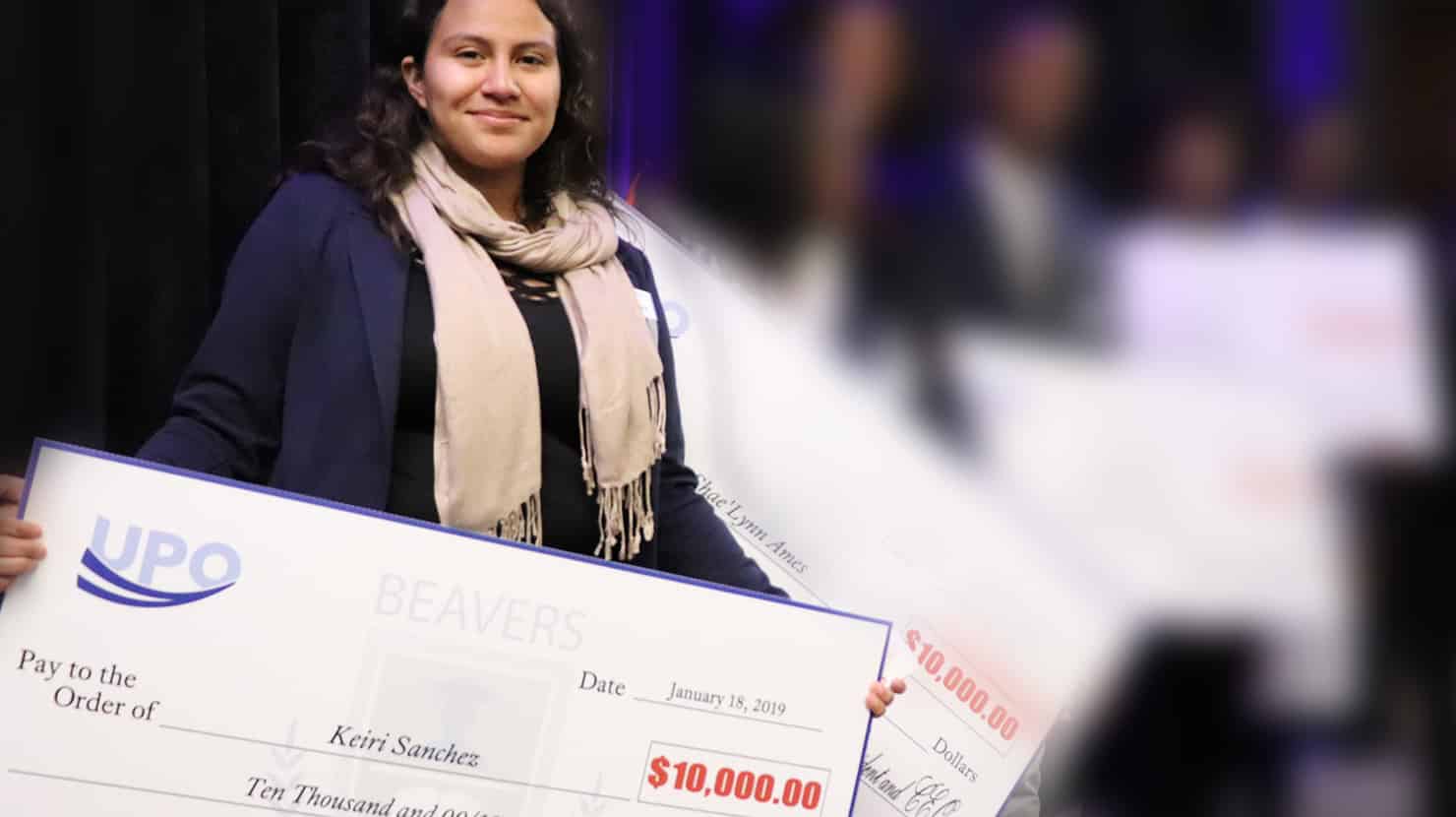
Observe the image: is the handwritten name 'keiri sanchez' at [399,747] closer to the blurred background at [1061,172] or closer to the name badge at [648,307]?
the name badge at [648,307]

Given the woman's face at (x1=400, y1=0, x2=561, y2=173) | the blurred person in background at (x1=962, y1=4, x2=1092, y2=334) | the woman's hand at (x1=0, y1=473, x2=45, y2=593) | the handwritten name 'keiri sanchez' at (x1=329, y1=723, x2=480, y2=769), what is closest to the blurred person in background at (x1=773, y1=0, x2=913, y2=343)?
the blurred person in background at (x1=962, y1=4, x2=1092, y2=334)

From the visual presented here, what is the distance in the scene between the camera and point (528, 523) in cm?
159

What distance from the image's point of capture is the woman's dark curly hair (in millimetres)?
1588

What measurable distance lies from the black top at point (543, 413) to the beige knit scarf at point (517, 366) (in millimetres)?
15

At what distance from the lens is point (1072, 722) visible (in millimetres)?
2037

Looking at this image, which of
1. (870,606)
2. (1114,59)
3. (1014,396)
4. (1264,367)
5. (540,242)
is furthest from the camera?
(1114,59)

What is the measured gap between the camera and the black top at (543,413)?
1.54 metres

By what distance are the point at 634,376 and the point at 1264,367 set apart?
982 mm

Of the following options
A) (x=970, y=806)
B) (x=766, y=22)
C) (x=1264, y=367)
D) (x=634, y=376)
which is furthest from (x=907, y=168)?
(x=970, y=806)

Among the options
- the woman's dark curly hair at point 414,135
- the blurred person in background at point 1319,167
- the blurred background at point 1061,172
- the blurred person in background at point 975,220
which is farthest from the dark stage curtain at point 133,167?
the blurred person in background at point 1319,167

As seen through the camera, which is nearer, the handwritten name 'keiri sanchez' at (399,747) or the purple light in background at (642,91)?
the handwritten name 'keiri sanchez' at (399,747)

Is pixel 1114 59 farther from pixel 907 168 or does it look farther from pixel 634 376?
pixel 634 376

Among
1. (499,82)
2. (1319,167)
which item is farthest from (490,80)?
(1319,167)

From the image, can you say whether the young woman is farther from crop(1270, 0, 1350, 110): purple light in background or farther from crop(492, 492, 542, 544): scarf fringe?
crop(1270, 0, 1350, 110): purple light in background
